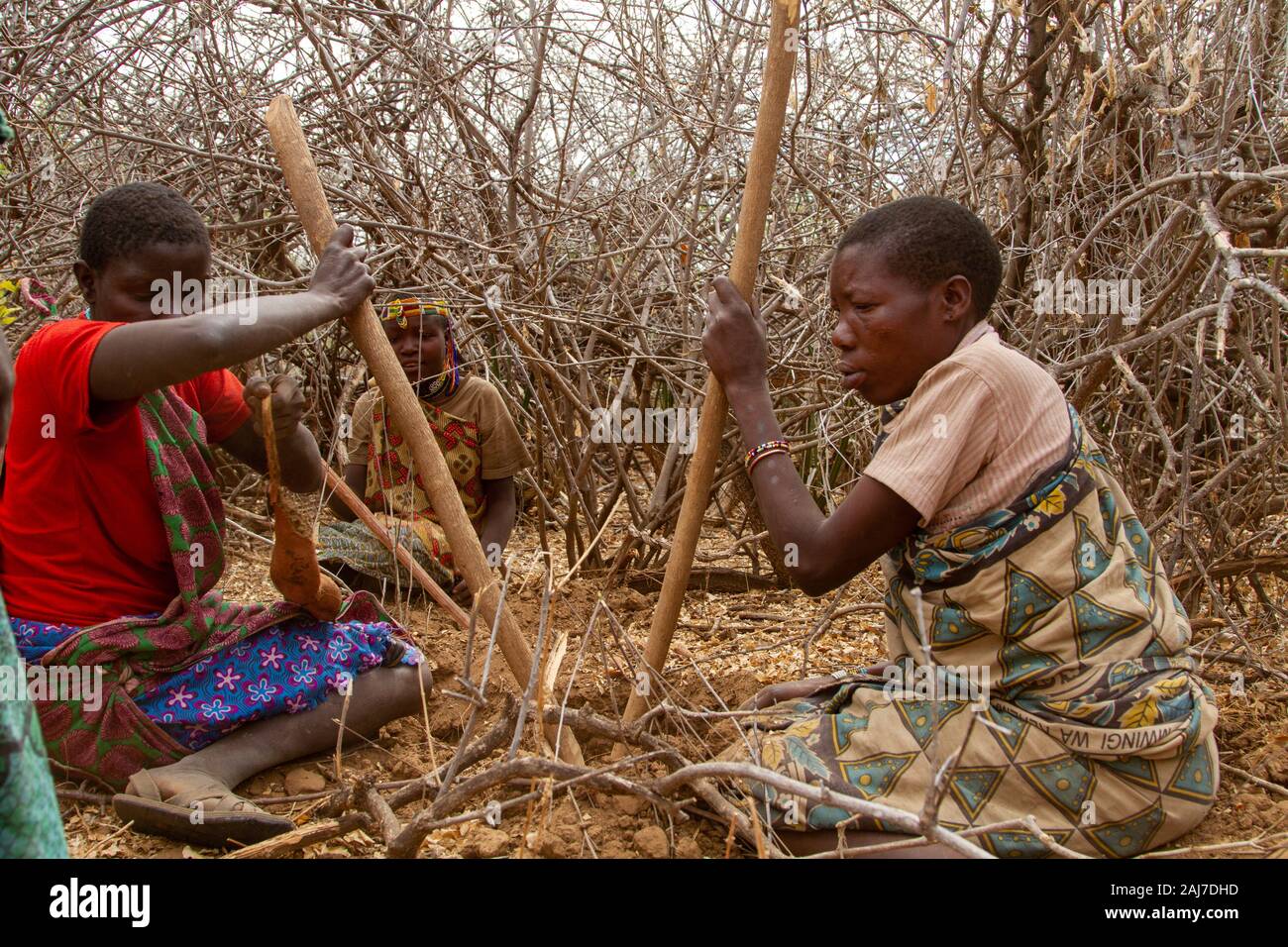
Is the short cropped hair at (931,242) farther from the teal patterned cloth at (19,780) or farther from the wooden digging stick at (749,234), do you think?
the teal patterned cloth at (19,780)

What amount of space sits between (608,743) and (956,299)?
139 centimetres

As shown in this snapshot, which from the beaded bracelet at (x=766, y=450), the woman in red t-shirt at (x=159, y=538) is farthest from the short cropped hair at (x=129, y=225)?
the beaded bracelet at (x=766, y=450)

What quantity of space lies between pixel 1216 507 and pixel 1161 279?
2.39 feet

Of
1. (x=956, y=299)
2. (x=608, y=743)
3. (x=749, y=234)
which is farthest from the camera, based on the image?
(x=608, y=743)

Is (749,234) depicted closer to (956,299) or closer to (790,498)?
(956,299)

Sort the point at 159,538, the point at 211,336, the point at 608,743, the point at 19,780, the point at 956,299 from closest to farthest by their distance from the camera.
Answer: the point at 19,780
the point at 211,336
the point at 956,299
the point at 159,538
the point at 608,743

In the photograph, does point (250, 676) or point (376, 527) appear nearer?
point (250, 676)

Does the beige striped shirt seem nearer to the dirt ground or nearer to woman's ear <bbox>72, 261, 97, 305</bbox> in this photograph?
the dirt ground

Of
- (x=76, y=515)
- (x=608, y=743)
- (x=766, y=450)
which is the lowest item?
(x=608, y=743)

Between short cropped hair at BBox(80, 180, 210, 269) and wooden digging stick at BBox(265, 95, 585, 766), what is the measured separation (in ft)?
0.91

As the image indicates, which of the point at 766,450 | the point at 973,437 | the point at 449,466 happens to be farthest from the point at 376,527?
the point at 449,466

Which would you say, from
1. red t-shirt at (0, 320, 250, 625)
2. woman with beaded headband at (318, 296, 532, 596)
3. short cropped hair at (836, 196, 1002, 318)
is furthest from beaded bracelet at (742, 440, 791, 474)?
woman with beaded headband at (318, 296, 532, 596)

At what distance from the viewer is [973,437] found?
1.84 metres

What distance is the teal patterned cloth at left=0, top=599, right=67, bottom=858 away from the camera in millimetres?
962
